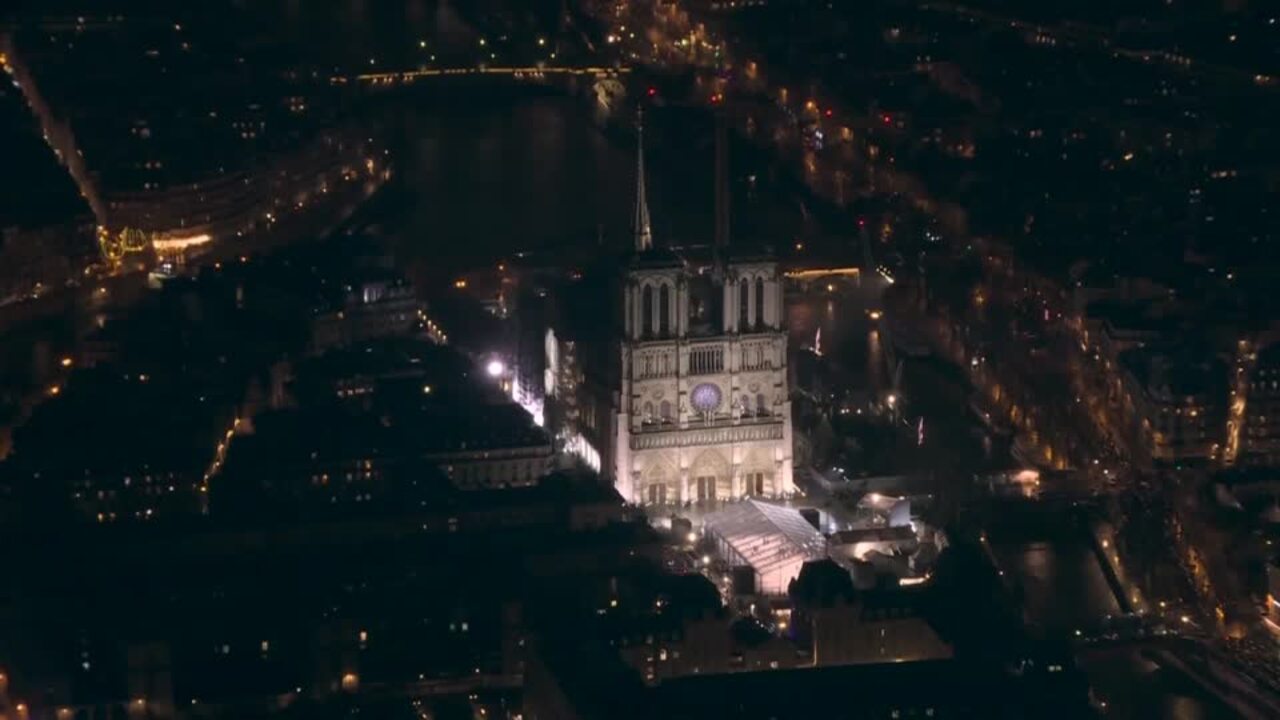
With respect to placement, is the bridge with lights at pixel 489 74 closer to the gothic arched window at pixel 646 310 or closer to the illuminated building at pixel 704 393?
the illuminated building at pixel 704 393

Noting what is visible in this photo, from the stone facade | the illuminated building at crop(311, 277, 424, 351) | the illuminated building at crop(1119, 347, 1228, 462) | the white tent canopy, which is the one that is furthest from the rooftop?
the illuminated building at crop(311, 277, 424, 351)

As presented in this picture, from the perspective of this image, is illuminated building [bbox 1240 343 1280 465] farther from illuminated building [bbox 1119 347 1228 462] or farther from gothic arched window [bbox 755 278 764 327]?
gothic arched window [bbox 755 278 764 327]

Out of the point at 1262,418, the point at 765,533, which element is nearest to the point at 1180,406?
the point at 1262,418

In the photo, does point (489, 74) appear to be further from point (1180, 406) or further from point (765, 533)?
point (765, 533)

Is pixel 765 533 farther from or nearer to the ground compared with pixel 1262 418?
nearer to the ground

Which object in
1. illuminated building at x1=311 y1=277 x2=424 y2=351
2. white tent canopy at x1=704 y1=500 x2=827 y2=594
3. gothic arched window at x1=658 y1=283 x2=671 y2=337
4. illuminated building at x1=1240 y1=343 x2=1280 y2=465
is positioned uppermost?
illuminated building at x1=311 y1=277 x2=424 y2=351

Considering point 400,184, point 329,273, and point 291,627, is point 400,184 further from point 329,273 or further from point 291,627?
point 291,627

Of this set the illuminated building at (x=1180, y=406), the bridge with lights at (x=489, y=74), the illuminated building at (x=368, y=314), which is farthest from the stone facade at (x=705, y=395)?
the bridge with lights at (x=489, y=74)

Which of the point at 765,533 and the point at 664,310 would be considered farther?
the point at 664,310

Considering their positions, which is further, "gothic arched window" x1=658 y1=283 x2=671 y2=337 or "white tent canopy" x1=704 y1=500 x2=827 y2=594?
"gothic arched window" x1=658 y1=283 x2=671 y2=337
